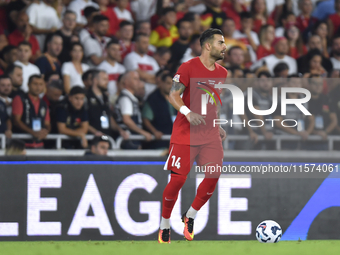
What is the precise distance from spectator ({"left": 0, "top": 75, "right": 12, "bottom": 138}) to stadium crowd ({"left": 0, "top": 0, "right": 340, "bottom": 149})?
13 millimetres

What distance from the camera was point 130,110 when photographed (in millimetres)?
7344

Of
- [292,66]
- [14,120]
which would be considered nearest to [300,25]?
[292,66]

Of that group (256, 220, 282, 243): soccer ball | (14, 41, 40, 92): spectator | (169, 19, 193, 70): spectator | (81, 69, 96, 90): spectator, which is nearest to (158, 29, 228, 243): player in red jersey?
(256, 220, 282, 243): soccer ball

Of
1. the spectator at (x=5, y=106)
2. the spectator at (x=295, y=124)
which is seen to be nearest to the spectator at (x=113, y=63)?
the spectator at (x=5, y=106)

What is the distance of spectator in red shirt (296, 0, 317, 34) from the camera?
10192 millimetres

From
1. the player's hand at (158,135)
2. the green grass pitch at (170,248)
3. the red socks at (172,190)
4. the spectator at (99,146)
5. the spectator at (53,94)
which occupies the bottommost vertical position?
the green grass pitch at (170,248)

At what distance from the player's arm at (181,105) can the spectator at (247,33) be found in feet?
15.0

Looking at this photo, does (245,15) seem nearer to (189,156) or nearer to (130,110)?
(130,110)

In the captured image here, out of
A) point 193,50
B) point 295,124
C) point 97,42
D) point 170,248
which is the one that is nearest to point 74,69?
point 97,42

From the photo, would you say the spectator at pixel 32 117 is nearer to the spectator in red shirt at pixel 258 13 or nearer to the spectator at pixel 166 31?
the spectator at pixel 166 31

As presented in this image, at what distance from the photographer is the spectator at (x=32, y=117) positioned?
22.1 ft

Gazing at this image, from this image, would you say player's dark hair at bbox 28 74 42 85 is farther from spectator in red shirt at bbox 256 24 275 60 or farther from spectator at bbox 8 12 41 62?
spectator in red shirt at bbox 256 24 275 60

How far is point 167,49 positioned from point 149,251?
420cm

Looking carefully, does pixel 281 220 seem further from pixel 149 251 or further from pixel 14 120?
pixel 14 120
